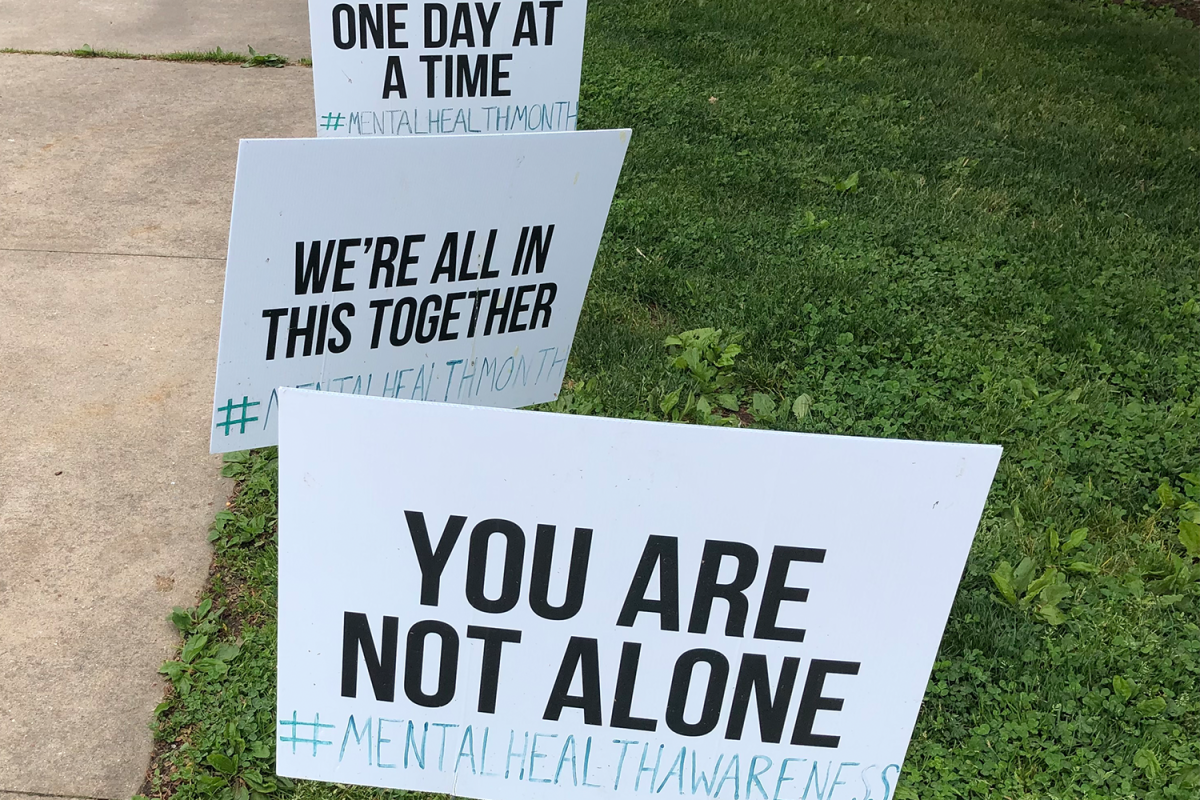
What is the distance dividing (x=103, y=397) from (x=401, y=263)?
7.06 ft

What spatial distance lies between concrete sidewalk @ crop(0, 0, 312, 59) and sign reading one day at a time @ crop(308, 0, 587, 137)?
15.7 feet

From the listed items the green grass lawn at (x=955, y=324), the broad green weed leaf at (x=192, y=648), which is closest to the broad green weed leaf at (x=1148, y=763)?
the green grass lawn at (x=955, y=324)

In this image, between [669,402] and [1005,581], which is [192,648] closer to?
[669,402]

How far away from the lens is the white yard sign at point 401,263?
1.89 meters

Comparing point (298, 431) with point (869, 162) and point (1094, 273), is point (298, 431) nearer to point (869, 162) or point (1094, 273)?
point (1094, 273)

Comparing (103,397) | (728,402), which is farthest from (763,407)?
(103,397)

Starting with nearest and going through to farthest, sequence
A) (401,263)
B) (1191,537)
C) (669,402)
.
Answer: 1. (401,263)
2. (1191,537)
3. (669,402)

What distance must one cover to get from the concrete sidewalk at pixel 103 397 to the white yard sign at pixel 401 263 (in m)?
1.01

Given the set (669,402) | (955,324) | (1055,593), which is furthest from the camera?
(955,324)

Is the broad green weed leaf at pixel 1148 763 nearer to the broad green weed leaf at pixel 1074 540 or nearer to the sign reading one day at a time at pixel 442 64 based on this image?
the broad green weed leaf at pixel 1074 540

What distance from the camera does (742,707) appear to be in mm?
1542

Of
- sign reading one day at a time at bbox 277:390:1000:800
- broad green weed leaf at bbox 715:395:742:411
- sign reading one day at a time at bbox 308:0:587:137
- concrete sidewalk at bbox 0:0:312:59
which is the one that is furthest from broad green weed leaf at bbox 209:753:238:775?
concrete sidewalk at bbox 0:0:312:59

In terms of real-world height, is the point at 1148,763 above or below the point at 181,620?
above

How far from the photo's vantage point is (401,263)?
2080 mm
